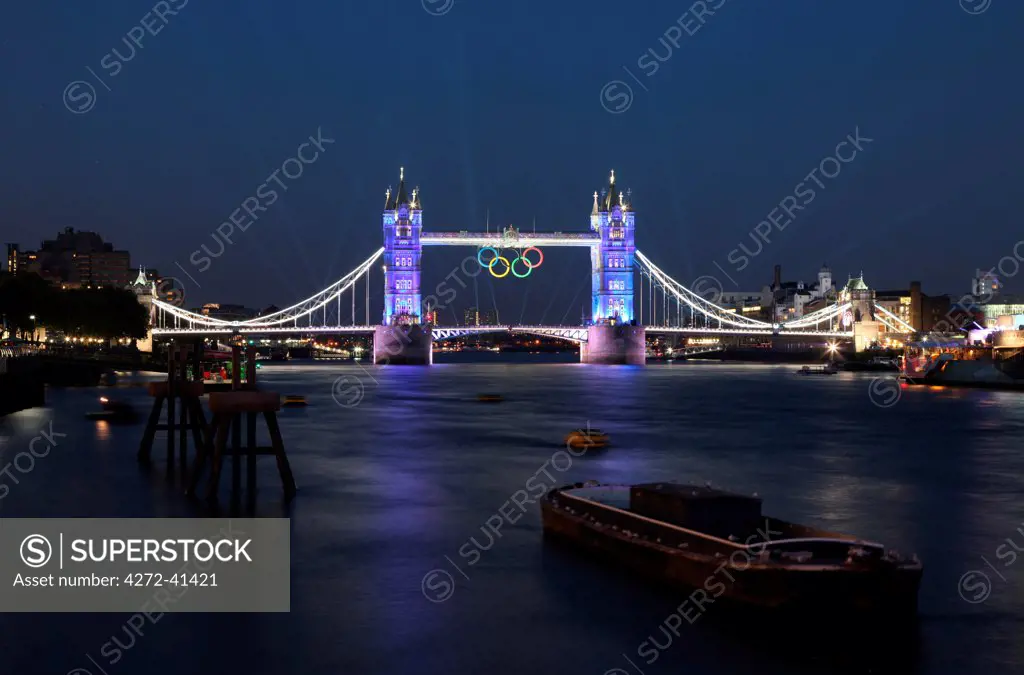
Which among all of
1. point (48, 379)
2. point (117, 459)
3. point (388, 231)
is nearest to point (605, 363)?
point (388, 231)

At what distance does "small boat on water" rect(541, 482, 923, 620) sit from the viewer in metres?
11.8

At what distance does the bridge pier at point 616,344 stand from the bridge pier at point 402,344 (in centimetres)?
1874

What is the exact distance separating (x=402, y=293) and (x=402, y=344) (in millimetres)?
5563

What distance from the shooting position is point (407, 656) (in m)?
11.9

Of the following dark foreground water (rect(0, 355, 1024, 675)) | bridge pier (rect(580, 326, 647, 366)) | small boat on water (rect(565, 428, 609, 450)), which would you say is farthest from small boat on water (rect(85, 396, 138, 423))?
bridge pier (rect(580, 326, 647, 366))

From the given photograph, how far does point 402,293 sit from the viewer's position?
415 feet

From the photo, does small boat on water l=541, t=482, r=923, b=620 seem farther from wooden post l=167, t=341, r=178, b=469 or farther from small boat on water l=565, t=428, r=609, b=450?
small boat on water l=565, t=428, r=609, b=450

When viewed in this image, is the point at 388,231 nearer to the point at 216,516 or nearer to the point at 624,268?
the point at 624,268

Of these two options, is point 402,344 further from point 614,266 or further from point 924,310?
point 924,310

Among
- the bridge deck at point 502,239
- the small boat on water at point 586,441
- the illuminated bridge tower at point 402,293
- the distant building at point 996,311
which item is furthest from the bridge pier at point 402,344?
the small boat on water at point 586,441

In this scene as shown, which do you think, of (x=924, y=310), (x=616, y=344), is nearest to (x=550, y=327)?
(x=616, y=344)

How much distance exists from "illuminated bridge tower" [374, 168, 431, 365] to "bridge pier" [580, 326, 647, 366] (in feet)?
62.0

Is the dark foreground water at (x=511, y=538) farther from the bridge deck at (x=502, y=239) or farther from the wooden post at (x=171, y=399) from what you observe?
the bridge deck at (x=502, y=239)

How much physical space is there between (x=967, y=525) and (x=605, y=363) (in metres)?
114
